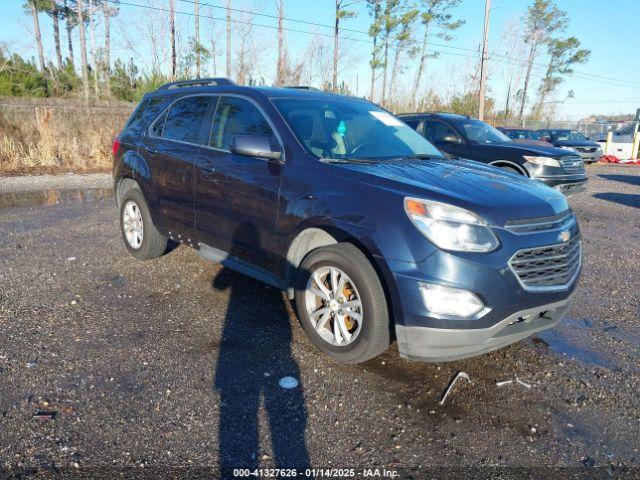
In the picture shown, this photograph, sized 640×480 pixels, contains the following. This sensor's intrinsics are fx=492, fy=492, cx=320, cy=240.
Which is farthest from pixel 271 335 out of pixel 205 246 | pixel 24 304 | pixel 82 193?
pixel 82 193

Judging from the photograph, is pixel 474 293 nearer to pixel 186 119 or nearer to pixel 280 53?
pixel 186 119

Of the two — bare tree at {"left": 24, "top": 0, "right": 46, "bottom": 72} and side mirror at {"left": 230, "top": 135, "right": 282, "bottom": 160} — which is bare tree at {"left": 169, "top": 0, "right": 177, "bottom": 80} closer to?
bare tree at {"left": 24, "top": 0, "right": 46, "bottom": 72}

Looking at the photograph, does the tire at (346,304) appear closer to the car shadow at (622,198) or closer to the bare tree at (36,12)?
the car shadow at (622,198)

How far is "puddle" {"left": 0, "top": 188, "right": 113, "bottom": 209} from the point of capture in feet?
30.0

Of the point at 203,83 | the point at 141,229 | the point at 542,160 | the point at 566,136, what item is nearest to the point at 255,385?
the point at 141,229

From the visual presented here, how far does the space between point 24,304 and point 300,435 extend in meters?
3.00

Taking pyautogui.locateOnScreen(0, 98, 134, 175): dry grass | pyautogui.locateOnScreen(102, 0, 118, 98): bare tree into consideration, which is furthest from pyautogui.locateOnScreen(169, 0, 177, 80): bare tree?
pyautogui.locateOnScreen(0, 98, 134, 175): dry grass

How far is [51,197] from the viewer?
9.91 m

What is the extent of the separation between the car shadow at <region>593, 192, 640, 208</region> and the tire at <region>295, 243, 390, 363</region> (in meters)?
9.65

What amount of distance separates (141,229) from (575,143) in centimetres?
2135

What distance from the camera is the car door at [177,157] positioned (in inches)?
179

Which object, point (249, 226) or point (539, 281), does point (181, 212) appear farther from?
point (539, 281)

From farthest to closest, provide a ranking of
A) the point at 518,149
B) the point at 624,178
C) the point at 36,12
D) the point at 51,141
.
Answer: the point at 36,12 < the point at 624,178 < the point at 51,141 < the point at 518,149

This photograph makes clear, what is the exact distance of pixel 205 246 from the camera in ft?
14.8
